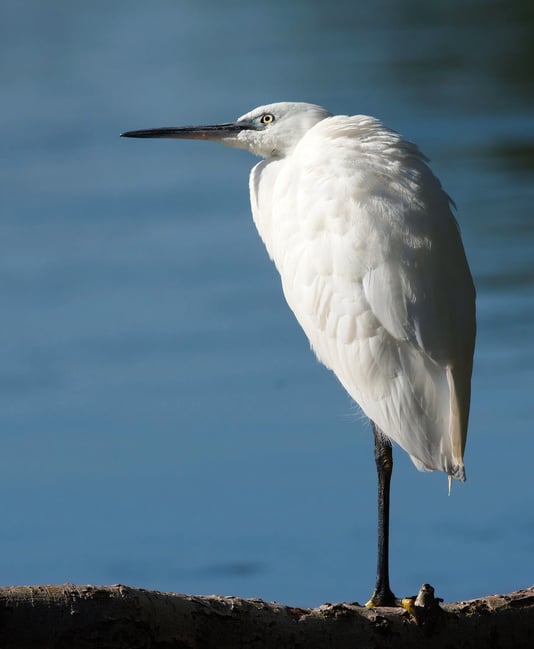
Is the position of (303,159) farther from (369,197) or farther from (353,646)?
(353,646)

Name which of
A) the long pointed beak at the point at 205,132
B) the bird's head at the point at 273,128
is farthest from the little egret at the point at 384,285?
the long pointed beak at the point at 205,132

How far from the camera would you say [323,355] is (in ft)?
13.9

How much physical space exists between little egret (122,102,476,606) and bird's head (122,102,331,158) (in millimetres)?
227

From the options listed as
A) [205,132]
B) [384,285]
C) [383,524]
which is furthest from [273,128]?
[383,524]

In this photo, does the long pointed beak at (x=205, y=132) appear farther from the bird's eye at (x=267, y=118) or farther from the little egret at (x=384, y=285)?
the little egret at (x=384, y=285)

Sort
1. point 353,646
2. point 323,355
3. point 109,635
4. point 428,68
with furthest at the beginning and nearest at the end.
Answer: point 428,68
point 323,355
point 353,646
point 109,635

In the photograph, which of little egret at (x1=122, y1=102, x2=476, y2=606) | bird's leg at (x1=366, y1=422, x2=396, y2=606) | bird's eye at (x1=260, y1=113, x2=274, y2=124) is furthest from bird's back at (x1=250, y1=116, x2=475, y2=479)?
bird's eye at (x1=260, y1=113, x2=274, y2=124)

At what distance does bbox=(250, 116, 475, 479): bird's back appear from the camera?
385cm

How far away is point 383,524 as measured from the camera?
13.8 ft

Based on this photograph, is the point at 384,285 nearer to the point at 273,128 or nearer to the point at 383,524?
the point at 383,524

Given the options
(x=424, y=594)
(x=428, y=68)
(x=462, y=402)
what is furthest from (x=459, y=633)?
(x=428, y=68)

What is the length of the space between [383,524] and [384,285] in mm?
725

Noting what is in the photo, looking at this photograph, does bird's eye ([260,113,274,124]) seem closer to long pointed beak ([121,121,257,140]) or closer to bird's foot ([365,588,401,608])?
long pointed beak ([121,121,257,140])

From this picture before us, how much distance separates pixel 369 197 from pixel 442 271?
27 cm
